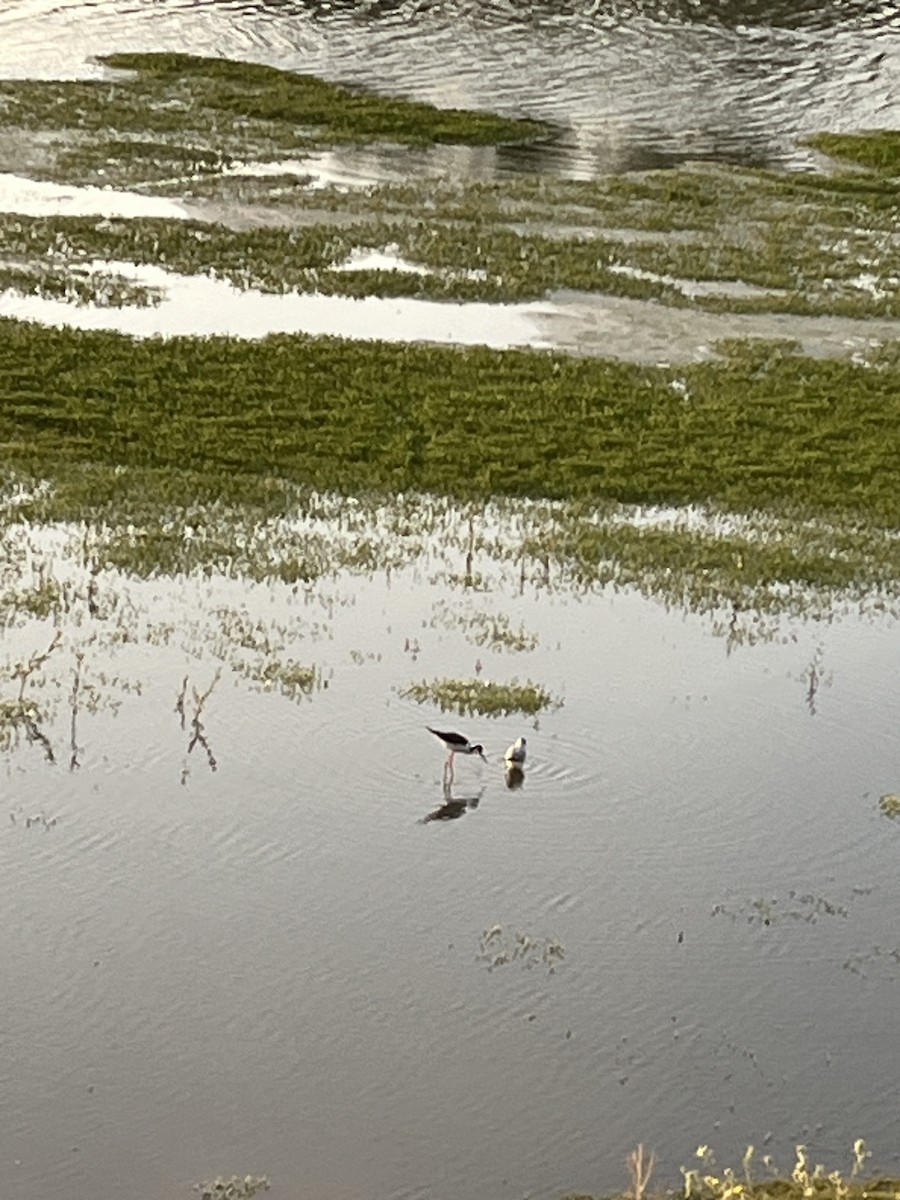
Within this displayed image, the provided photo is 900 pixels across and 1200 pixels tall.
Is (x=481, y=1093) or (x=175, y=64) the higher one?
→ (x=175, y=64)

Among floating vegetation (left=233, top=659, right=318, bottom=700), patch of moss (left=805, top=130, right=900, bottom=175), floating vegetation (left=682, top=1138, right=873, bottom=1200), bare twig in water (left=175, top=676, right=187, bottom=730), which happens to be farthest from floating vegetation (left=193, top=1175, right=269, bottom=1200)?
patch of moss (left=805, top=130, right=900, bottom=175)

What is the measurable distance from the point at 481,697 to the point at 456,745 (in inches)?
61.4

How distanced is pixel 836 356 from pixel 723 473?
19.1ft

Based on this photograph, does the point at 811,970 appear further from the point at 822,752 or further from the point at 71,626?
the point at 71,626

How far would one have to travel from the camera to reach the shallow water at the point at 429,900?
11008 millimetres

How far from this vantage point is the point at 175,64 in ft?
148

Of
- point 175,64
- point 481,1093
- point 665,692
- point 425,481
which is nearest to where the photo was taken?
point 481,1093

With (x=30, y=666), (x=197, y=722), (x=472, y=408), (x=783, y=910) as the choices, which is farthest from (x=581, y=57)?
(x=783, y=910)

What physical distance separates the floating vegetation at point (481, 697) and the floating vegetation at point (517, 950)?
3305 millimetres

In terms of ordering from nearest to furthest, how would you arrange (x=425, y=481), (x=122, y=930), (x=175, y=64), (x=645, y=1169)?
1. (x=645, y=1169)
2. (x=122, y=930)
3. (x=425, y=481)
4. (x=175, y=64)

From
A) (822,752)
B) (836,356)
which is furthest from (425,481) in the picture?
(836,356)

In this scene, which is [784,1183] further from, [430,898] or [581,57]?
[581,57]

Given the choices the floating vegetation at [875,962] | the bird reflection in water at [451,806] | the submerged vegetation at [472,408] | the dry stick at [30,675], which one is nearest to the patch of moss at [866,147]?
the submerged vegetation at [472,408]

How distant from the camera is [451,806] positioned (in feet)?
48.0
